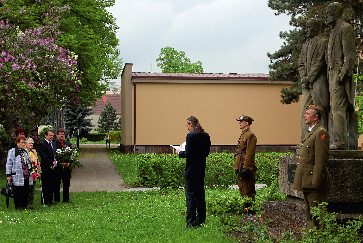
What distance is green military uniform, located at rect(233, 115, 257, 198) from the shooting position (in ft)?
26.5

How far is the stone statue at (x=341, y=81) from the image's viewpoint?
698 centimetres

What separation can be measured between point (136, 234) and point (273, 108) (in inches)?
948

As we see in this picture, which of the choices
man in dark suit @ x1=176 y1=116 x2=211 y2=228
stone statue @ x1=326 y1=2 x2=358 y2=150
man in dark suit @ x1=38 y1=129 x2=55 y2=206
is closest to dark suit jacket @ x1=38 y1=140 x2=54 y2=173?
man in dark suit @ x1=38 y1=129 x2=55 y2=206

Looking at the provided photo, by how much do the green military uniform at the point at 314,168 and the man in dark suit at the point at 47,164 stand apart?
6.76 metres

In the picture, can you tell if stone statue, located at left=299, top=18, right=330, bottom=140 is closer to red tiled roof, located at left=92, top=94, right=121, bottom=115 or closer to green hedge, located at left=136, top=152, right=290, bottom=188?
green hedge, located at left=136, top=152, right=290, bottom=188

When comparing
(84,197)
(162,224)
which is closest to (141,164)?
(84,197)

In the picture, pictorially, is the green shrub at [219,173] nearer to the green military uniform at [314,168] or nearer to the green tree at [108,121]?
the green military uniform at [314,168]

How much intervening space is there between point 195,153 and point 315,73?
2417mm

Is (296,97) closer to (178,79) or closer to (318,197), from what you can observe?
(178,79)

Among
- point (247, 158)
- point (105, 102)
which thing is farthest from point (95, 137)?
point (247, 158)

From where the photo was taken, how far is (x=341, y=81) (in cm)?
703

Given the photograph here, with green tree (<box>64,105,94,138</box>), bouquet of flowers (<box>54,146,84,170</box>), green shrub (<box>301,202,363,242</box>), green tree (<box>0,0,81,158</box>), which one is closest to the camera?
green shrub (<box>301,202,363,242</box>)

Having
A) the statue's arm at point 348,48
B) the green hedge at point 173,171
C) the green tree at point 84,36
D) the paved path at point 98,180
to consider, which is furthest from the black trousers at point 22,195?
the green tree at point 84,36

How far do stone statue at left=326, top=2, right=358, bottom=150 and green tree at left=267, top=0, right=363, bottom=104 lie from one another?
17.5 meters
